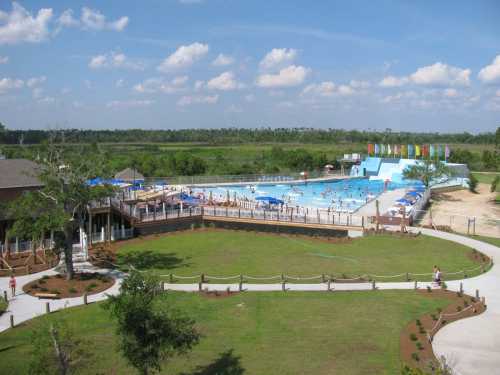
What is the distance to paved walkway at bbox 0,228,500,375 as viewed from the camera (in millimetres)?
18078

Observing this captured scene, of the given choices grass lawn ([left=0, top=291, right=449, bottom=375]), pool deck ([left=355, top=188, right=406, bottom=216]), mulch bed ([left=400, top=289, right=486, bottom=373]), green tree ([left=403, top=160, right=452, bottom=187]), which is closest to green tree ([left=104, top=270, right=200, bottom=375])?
grass lawn ([left=0, top=291, right=449, bottom=375])

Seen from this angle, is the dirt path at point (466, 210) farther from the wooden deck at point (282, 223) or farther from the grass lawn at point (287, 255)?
the wooden deck at point (282, 223)

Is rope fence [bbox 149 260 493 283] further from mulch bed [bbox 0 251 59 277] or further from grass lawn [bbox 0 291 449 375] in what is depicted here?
mulch bed [bbox 0 251 59 277]

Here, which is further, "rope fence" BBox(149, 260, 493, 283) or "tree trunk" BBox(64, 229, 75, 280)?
"tree trunk" BBox(64, 229, 75, 280)

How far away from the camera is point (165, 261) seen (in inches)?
1282

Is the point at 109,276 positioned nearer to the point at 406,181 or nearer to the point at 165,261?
the point at 165,261

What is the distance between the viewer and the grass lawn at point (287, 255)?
30266 mm

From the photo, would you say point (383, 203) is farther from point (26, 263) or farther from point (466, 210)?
point (26, 263)

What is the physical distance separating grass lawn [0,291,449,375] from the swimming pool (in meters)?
33.5

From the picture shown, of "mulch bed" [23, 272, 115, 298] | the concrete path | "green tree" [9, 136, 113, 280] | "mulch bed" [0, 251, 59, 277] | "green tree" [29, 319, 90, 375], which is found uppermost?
"green tree" [9, 136, 113, 280]

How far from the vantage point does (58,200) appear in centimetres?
2900

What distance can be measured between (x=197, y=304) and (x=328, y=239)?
17.9 meters

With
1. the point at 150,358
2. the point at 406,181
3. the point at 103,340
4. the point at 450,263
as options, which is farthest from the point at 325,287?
the point at 406,181

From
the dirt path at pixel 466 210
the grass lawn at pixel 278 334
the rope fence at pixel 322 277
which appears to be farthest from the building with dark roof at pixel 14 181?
the dirt path at pixel 466 210
